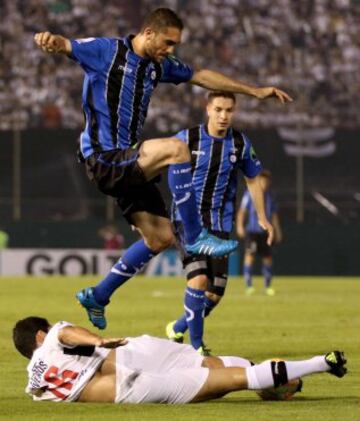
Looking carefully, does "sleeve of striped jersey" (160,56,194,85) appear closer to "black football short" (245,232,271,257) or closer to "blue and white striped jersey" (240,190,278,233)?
"blue and white striped jersey" (240,190,278,233)

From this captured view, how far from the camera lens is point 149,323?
A: 1786cm

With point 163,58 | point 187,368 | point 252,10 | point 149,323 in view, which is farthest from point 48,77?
point 187,368

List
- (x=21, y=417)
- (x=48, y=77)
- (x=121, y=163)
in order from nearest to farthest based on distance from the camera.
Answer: (x=21, y=417) < (x=121, y=163) < (x=48, y=77)

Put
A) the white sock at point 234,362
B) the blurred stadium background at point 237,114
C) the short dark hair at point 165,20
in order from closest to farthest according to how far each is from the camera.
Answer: the white sock at point 234,362, the short dark hair at point 165,20, the blurred stadium background at point 237,114

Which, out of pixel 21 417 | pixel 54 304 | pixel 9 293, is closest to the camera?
pixel 21 417

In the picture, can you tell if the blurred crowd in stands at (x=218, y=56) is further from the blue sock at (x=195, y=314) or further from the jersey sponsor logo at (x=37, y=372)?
the jersey sponsor logo at (x=37, y=372)

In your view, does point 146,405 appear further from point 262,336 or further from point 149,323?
point 149,323

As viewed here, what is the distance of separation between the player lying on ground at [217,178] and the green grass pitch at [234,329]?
834 mm

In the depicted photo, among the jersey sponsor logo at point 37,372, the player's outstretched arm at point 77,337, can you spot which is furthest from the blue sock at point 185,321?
the player's outstretched arm at point 77,337

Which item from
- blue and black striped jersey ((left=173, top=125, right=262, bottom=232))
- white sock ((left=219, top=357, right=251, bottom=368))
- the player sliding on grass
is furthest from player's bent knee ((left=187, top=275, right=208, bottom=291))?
white sock ((left=219, top=357, right=251, bottom=368))

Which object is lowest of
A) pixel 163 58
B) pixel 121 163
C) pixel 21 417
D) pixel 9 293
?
pixel 9 293

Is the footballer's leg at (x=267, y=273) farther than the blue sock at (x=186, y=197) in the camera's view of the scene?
Yes

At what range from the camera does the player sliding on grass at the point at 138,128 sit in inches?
411

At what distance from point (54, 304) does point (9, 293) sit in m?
3.51
